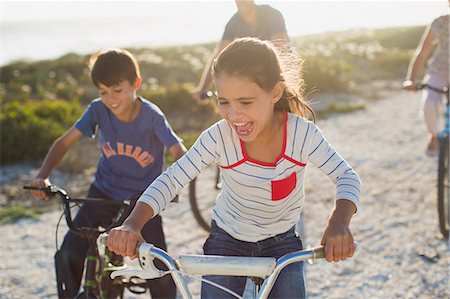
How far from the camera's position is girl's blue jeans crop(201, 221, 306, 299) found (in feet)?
7.53

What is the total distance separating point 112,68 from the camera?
3191 millimetres

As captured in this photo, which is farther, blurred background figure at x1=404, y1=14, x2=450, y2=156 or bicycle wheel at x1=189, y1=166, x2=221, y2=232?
bicycle wheel at x1=189, y1=166, x2=221, y2=232

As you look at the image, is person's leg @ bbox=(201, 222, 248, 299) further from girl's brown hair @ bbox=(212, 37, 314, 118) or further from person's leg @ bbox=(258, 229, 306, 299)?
girl's brown hair @ bbox=(212, 37, 314, 118)

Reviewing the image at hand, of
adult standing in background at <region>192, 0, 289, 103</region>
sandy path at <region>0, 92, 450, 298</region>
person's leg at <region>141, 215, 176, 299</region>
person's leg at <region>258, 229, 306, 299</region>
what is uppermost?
adult standing in background at <region>192, 0, 289, 103</region>

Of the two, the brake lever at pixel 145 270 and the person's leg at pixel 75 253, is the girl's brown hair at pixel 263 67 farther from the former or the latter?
the person's leg at pixel 75 253

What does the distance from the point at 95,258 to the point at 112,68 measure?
1.03 meters

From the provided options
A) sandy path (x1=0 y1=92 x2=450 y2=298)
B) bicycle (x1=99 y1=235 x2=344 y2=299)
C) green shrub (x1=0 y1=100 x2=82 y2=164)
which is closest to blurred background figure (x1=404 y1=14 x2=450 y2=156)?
sandy path (x1=0 y1=92 x2=450 y2=298)

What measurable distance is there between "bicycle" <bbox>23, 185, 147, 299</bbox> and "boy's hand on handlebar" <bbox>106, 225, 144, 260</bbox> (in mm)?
572

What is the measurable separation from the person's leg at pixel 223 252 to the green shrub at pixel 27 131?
6.10m

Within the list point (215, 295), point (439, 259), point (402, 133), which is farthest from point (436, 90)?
point (402, 133)

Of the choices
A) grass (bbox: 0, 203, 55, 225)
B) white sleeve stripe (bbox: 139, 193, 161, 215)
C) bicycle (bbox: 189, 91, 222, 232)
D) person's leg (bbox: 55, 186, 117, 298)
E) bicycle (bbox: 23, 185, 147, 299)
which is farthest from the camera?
grass (bbox: 0, 203, 55, 225)

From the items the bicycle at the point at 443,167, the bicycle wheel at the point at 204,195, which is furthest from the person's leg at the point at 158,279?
the bicycle at the point at 443,167

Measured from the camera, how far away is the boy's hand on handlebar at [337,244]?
188 cm

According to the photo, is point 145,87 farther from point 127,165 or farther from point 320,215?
point 127,165
